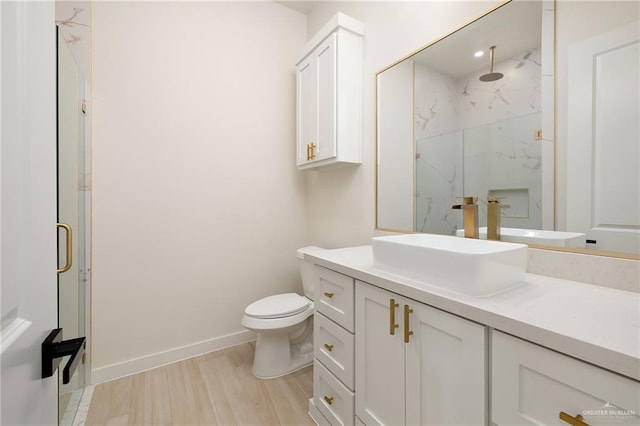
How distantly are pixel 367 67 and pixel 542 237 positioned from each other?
142cm

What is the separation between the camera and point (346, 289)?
127 centimetres

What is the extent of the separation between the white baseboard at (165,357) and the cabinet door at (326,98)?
152 cm

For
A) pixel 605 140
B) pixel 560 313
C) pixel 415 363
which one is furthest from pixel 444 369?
pixel 605 140

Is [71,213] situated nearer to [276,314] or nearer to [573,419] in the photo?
[276,314]

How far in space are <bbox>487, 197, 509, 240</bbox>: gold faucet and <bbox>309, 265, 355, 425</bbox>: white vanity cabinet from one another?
65cm

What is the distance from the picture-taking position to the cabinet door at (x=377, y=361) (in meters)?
1.03

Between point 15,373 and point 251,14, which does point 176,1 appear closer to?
point 251,14

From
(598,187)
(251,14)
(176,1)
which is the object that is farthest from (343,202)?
(176,1)

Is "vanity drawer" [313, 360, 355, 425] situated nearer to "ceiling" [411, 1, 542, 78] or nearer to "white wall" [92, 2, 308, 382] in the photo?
"white wall" [92, 2, 308, 382]

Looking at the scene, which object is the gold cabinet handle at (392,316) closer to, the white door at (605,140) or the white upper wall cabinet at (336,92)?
the white door at (605,140)

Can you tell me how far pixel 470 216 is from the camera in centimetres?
137

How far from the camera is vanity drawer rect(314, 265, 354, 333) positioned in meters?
1.25

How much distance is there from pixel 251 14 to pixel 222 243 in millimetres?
1805

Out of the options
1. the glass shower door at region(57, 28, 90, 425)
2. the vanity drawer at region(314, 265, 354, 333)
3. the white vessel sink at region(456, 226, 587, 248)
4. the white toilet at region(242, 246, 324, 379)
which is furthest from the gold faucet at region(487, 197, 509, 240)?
the glass shower door at region(57, 28, 90, 425)
